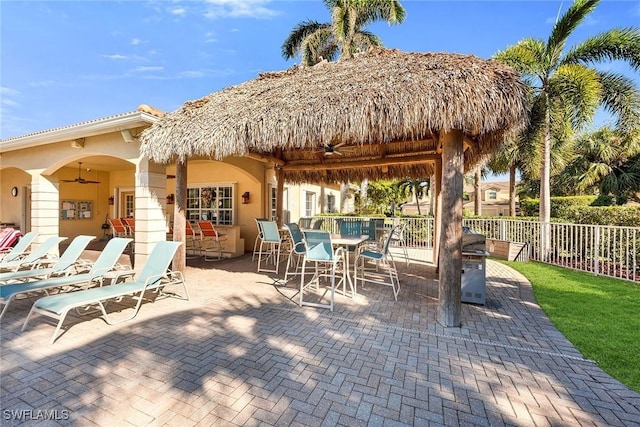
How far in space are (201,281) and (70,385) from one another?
3680mm

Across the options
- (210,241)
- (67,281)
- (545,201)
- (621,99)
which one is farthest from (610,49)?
(67,281)

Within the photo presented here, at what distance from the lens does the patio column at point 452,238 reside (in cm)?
385

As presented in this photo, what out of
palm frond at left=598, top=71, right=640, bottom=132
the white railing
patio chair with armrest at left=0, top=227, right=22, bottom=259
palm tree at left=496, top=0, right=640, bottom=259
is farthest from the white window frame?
palm frond at left=598, top=71, right=640, bottom=132

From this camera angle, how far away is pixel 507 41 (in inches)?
403

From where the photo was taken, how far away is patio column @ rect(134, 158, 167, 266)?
618cm

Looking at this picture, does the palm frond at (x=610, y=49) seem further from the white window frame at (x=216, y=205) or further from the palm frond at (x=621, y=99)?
the white window frame at (x=216, y=205)

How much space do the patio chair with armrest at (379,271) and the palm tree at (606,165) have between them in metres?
20.2

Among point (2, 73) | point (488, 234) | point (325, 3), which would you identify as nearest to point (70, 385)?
point (2, 73)

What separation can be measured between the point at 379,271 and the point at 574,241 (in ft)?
19.7

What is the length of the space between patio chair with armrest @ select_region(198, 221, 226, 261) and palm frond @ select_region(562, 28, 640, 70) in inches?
534

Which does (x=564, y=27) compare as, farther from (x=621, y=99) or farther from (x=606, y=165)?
(x=606, y=165)

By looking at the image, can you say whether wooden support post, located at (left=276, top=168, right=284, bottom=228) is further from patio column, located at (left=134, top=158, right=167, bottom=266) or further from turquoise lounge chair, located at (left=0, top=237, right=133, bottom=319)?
turquoise lounge chair, located at (left=0, top=237, right=133, bottom=319)

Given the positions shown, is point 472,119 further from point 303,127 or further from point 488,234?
point 488,234

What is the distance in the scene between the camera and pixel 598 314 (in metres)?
4.38
